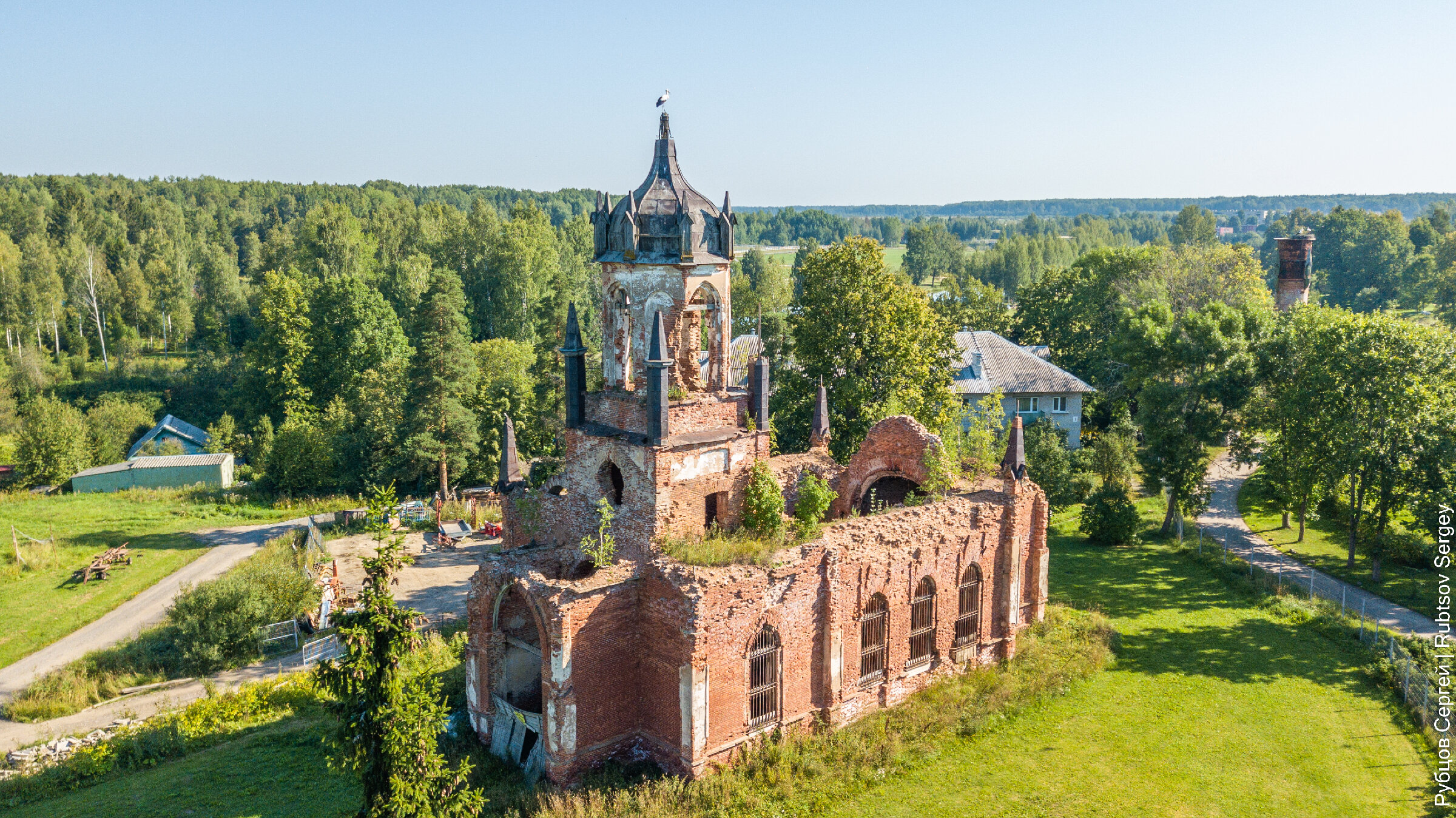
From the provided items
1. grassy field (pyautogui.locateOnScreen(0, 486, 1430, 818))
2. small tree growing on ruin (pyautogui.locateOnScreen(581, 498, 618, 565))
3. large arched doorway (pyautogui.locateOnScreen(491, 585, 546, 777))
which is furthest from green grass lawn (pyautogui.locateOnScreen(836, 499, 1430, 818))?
small tree growing on ruin (pyautogui.locateOnScreen(581, 498, 618, 565))

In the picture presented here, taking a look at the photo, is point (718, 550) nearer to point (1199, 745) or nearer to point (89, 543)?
point (1199, 745)

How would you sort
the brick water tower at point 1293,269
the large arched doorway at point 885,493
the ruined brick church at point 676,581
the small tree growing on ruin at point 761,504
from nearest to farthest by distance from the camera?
the ruined brick church at point 676,581
the small tree growing on ruin at point 761,504
the large arched doorway at point 885,493
the brick water tower at point 1293,269

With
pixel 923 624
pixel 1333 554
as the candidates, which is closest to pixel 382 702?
pixel 923 624

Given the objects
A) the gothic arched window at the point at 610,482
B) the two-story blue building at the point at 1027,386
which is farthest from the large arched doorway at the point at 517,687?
the two-story blue building at the point at 1027,386

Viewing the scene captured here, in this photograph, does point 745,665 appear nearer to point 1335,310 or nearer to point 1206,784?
point 1206,784

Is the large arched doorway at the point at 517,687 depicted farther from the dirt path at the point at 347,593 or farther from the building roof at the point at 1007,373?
the building roof at the point at 1007,373

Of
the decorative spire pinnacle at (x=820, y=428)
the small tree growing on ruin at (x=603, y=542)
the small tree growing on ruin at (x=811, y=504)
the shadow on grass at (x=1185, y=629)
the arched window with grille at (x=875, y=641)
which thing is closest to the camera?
the small tree growing on ruin at (x=603, y=542)
